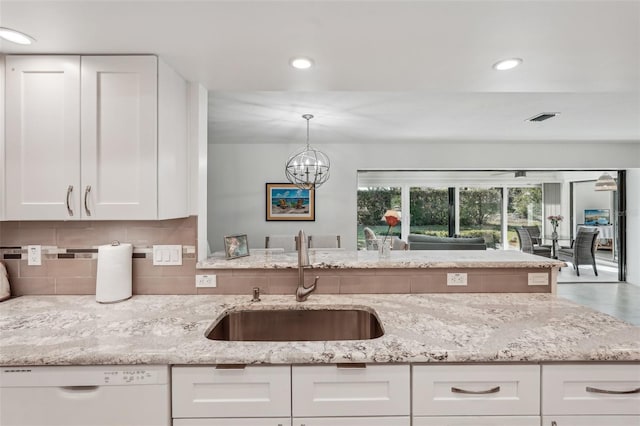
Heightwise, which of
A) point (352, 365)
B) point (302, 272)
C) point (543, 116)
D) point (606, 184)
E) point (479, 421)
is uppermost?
point (543, 116)

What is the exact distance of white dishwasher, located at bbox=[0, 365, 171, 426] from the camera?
1.11 metres

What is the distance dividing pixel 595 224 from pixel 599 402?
750 cm

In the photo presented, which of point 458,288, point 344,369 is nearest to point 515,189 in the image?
point 458,288

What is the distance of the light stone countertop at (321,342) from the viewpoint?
1.11 metres

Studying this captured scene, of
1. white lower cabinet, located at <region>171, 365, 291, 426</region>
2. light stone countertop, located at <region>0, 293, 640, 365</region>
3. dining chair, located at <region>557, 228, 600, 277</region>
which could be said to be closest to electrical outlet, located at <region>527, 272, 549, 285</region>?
light stone countertop, located at <region>0, 293, 640, 365</region>

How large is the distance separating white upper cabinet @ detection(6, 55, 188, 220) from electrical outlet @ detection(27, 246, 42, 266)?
0.32 m

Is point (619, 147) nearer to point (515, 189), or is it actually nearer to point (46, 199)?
point (515, 189)

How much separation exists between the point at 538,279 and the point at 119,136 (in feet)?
7.82

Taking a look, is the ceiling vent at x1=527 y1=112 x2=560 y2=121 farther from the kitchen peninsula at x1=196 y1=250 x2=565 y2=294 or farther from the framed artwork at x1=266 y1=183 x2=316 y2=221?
the framed artwork at x1=266 y1=183 x2=316 y2=221

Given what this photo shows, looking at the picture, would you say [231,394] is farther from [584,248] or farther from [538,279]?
[584,248]

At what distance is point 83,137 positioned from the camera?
4.89ft

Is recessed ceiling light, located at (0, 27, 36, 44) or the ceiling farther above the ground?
the ceiling

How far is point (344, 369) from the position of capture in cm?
113

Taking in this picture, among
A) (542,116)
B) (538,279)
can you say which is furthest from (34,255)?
(542,116)
